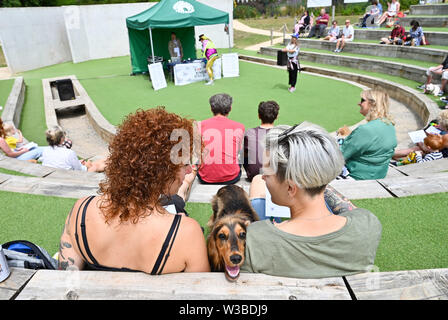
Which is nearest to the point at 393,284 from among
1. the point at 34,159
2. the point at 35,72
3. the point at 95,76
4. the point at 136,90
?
the point at 34,159

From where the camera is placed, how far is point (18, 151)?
5281 mm

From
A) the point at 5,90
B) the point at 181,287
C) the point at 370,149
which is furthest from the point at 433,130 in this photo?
the point at 5,90

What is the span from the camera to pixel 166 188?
1.57 meters

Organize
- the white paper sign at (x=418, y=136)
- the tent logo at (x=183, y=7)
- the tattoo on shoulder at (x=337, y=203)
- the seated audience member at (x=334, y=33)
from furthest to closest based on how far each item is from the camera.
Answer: the seated audience member at (x=334, y=33)
the tent logo at (x=183, y=7)
the white paper sign at (x=418, y=136)
the tattoo on shoulder at (x=337, y=203)

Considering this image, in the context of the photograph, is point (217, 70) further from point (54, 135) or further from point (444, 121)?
point (444, 121)

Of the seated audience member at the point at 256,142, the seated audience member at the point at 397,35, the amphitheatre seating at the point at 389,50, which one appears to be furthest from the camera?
the seated audience member at the point at 397,35

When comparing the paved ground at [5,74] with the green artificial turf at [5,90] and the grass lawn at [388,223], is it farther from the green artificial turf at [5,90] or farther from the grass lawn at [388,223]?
the grass lawn at [388,223]

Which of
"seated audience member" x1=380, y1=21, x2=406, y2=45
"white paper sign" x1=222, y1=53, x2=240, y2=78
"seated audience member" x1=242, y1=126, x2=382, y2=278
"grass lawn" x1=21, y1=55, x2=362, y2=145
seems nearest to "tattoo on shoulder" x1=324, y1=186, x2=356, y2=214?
"seated audience member" x1=242, y1=126, x2=382, y2=278

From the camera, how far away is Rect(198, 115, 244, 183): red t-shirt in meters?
3.54

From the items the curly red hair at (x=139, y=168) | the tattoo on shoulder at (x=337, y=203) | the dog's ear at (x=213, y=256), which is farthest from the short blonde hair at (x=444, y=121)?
the curly red hair at (x=139, y=168)

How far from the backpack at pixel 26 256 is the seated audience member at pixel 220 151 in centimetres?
196

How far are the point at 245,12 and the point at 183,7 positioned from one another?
2955 centimetres

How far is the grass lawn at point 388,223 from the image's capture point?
222 cm
